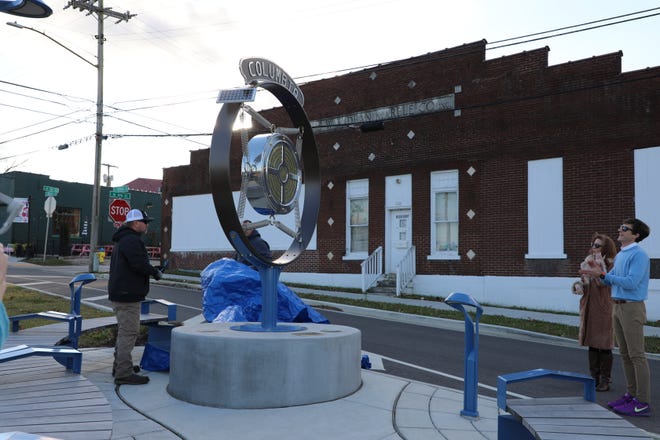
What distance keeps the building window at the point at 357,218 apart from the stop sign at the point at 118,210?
8353 mm

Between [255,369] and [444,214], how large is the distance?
1516cm

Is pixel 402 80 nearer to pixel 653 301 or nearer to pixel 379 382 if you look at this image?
pixel 653 301

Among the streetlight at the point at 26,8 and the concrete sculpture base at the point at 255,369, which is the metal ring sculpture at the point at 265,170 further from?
the streetlight at the point at 26,8

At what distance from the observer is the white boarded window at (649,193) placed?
1508 centimetres

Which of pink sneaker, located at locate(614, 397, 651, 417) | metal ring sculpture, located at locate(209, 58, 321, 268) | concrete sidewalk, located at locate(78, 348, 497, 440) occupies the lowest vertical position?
pink sneaker, located at locate(614, 397, 651, 417)

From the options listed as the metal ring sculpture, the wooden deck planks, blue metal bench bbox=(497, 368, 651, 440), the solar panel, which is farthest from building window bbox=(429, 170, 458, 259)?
the wooden deck planks

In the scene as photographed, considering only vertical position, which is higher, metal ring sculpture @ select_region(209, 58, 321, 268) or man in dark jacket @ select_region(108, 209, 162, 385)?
metal ring sculpture @ select_region(209, 58, 321, 268)

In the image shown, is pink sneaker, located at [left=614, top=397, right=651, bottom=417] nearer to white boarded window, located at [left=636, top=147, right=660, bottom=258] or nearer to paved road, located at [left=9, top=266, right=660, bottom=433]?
paved road, located at [left=9, top=266, right=660, bottom=433]

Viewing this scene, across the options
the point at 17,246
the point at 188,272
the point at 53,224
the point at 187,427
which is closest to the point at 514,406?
the point at 187,427

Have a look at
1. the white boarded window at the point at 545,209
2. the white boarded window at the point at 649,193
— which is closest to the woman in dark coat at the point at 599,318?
the white boarded window at the point at 649,193

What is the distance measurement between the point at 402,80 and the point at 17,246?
32.7m

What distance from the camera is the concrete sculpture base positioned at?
5.09m

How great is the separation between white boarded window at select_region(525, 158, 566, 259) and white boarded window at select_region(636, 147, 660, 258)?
2077 millimetres

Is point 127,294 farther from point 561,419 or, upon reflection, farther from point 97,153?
point 97,153
